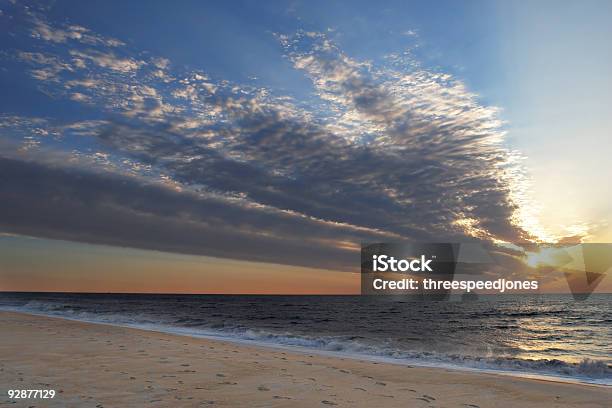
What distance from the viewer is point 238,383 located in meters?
11.9

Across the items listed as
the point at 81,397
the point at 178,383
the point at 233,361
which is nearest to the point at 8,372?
the point at 81,397

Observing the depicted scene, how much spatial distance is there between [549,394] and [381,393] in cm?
572

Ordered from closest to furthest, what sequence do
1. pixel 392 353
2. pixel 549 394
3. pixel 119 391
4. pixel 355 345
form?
pixel 119 391 < pixel 549 394 < pixel 392 353 < pixel 355 345

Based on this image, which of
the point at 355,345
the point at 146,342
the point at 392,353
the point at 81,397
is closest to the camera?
the point at 81,397

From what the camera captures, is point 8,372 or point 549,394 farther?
point 549,394

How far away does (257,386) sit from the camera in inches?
459

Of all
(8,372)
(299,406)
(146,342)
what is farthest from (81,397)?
(146,342)

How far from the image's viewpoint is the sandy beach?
10008 mm

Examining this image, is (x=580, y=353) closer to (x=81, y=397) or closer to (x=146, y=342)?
(x=146, y=342)

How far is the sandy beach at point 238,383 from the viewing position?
1001 cm

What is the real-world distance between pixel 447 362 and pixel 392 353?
3.76 meters

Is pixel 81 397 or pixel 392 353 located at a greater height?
pixel 81 397

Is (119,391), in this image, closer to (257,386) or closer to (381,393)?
(257,386)

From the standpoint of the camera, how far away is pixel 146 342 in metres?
21.3
